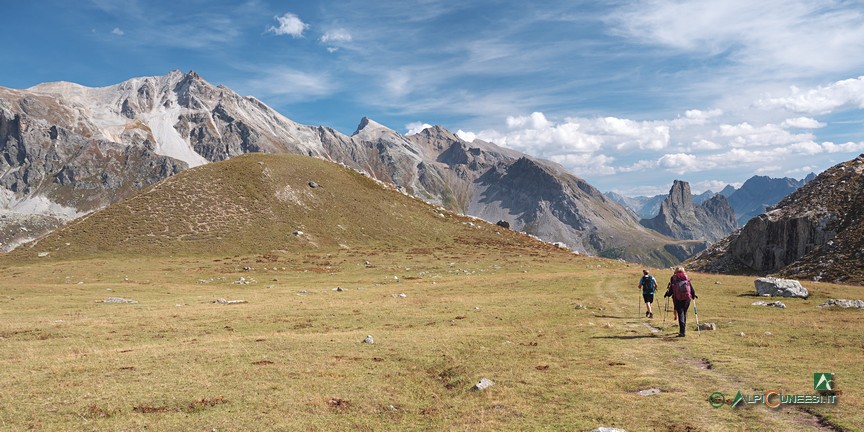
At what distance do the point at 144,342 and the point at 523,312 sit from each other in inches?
1008

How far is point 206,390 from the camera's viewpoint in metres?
16.7

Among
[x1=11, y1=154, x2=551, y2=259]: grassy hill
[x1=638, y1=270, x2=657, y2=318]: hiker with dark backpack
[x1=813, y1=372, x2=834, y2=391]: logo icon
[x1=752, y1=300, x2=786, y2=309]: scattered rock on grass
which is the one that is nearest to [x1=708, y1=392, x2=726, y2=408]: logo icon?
[x1=813, y1=372, x2=834, y2=391]: logo icon

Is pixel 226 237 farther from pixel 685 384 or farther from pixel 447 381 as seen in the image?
pixel 685 384

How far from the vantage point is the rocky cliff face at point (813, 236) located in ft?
244

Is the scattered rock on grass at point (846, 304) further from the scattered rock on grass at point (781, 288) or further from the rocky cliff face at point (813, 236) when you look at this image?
the rocky cliff face at point (813, 236)

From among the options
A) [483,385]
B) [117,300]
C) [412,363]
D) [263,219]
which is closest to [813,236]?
[412,363]

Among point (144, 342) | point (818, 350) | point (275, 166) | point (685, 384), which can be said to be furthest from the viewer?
point (275, 166)

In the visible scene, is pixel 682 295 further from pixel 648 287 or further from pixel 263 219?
pixel 263 219

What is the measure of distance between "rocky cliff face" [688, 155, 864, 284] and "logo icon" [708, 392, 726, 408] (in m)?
71.2

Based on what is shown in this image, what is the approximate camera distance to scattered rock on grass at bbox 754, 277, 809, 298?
42.1 m

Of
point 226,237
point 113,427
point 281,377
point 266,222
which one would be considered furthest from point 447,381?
point 266,222

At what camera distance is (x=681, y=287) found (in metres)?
26.8

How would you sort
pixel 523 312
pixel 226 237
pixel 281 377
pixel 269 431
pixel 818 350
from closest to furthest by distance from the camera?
pixel 269 431 → pixel 281 377 → pixel 818 350 → pixel 523 312 → pixel 226 237

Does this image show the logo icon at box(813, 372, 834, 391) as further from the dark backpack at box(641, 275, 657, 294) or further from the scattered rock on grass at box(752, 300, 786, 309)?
the scattered rock on grass at box(752, 300, 786, 309)
